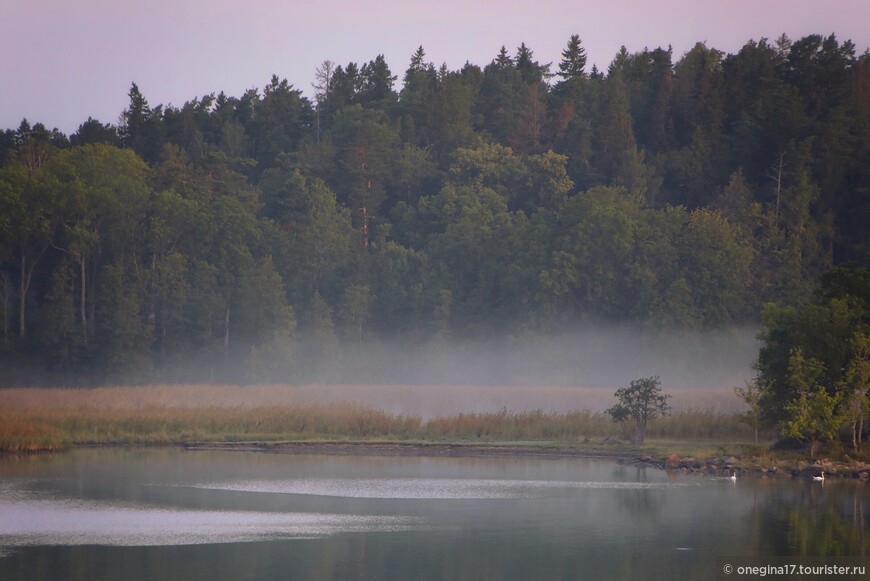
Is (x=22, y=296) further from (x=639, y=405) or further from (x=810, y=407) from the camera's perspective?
(x=810, y=407)

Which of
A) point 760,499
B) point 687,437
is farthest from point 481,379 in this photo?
point 760,499

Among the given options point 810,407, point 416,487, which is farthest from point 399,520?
point 810,407

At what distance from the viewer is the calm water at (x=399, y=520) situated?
68.3ft

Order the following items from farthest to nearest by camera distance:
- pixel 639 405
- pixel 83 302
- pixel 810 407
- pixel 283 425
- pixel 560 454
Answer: pixel 83 302 < pixel 283 425 < pixel 639 405 < pixel 560 454 < pixel 810 407

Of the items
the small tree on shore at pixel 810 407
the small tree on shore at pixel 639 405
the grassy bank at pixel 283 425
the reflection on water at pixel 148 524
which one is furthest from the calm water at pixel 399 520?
the grassy bank at pixel 283 425

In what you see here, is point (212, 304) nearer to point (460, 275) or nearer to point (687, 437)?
point (460, 275)

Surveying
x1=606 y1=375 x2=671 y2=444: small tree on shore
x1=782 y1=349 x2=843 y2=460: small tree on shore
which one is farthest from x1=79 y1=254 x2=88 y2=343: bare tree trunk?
x1=782 y1=349 x2=843 y2=460: small tree on shore

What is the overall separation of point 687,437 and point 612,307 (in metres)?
38.6

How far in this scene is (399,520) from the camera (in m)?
26.0

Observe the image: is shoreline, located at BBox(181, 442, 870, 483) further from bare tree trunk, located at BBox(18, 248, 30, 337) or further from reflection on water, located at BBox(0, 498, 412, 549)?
bare tree trunk, located at BBox(18, 248, 30, 337)

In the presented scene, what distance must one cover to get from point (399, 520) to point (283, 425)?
19.4 m

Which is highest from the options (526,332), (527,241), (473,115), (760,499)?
(473,115)

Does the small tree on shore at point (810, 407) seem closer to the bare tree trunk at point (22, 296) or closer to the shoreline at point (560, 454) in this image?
the shoreline at point (560, 454)

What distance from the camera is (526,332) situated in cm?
7881
